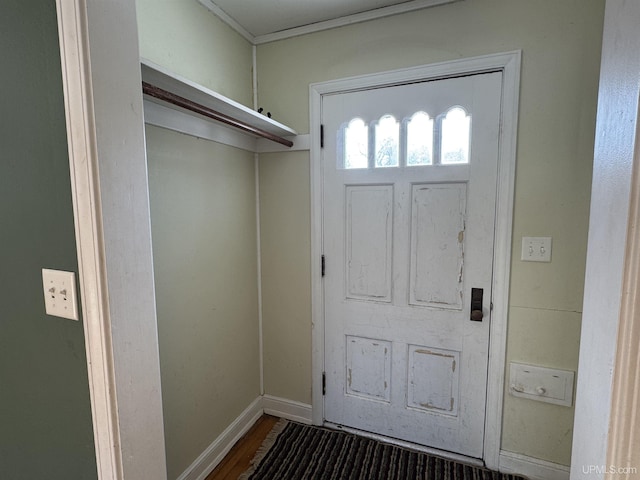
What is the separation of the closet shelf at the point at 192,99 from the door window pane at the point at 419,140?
0.69m

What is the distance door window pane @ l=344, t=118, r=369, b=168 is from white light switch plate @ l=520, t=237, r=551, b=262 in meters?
0.90

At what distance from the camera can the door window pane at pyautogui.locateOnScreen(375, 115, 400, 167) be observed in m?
1.70

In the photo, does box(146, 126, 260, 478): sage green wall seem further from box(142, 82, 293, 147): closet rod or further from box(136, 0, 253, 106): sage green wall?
box(136, 0, 253, 106): sage green wall

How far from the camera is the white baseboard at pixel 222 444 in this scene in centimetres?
159

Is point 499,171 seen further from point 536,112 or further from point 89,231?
point 89,231

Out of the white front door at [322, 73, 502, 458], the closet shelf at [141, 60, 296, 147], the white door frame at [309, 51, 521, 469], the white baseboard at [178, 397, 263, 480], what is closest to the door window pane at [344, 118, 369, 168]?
the white front door at [322, 73, 502, 458]

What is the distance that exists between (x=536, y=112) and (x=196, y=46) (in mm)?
1661

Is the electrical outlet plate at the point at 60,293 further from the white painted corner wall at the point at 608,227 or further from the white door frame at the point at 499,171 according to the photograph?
the white door frame at the point at 499,171

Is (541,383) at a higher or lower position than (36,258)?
lower

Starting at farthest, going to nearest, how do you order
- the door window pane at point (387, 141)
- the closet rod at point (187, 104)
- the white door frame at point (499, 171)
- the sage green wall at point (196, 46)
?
the door window pane at point (387, 141) < the white door frame at point (499, 171) < the sage green wall at point (196, 46) < the closet rod at point (187, 104)

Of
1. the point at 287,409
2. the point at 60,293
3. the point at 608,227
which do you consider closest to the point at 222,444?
the point at 287,409

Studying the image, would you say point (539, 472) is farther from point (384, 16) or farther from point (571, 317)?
point (384, 16)

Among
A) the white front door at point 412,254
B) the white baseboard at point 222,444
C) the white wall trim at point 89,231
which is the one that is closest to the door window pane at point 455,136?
the white front door at point 412,254

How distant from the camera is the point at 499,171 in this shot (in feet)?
5.01
